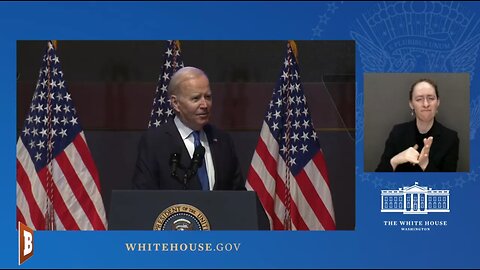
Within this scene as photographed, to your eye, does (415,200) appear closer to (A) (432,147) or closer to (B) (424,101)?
(A) (432,147)

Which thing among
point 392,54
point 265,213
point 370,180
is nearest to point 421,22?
point 392,54

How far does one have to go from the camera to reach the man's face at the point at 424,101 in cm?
869

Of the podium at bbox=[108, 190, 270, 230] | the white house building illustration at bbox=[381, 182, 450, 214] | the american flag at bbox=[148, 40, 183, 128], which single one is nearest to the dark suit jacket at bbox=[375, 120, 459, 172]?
the white house building illustration at bbox=[381, 182, 450, 214]

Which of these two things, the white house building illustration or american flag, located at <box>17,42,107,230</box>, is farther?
american flag, located at <box>17,42,107,230</box>

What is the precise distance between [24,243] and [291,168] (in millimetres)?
1926

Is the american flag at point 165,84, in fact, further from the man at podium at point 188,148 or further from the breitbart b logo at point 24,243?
the breitbart b logo at point 24,243

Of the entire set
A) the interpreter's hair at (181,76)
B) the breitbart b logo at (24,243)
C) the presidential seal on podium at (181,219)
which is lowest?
the breitbart b logo at (24,243)

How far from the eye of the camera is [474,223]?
8664mm

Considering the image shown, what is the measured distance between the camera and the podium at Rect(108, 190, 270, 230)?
847 centimetres

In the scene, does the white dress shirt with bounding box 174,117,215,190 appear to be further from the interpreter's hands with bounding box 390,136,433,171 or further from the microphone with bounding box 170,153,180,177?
the interpreter's hands with bounding box 390,136,433,171

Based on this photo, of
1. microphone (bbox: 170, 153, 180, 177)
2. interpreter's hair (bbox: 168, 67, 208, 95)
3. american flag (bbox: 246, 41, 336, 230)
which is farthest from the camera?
american flag (bbox: 246, 41, 336, 230)

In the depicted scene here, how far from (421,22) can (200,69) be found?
1548mm

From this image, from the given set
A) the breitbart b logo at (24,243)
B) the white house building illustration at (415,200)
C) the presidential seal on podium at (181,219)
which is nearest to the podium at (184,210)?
the presidential seal on podium at (181,219)

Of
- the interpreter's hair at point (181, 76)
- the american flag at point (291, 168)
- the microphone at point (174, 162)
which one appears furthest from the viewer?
the american flag at point (291, 168)
